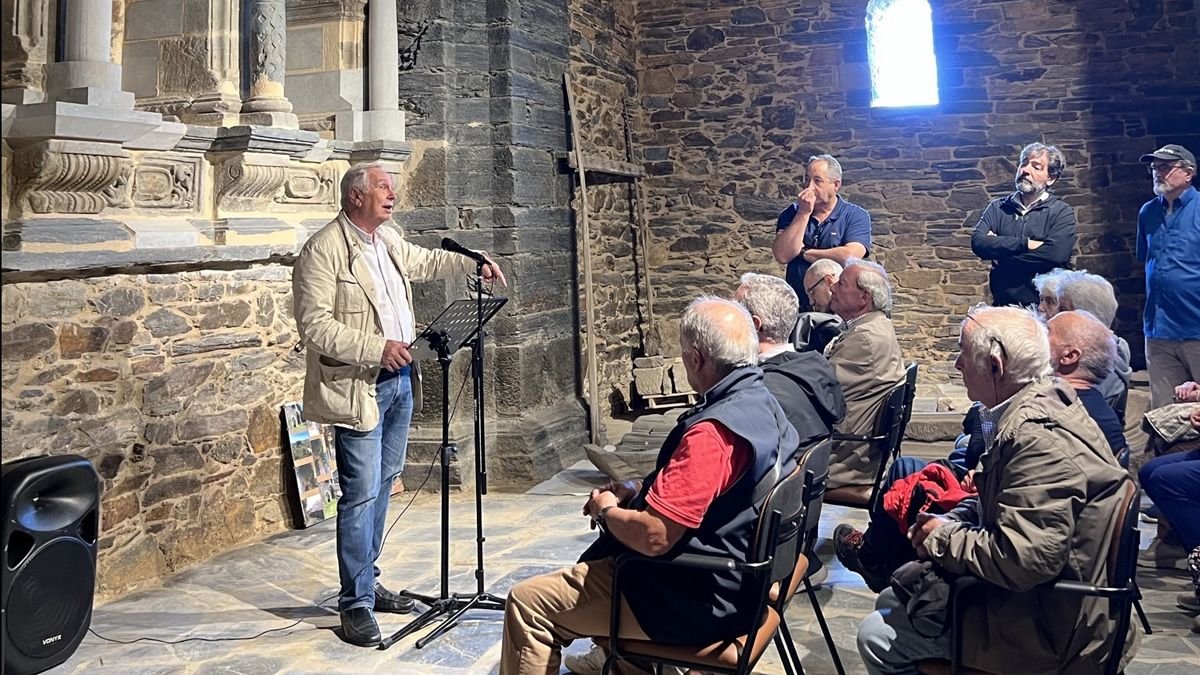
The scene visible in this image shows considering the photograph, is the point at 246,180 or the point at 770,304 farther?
the point at 246,180

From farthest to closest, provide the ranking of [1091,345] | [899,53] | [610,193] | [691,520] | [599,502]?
[899,53], [610,193], [1091,345], [599,502], [691,520]

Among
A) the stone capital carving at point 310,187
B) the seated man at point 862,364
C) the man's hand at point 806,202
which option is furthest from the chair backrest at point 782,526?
the stone capital carving at point 310,187

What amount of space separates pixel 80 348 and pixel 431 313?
230 centimetres

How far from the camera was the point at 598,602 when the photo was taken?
8.32ft

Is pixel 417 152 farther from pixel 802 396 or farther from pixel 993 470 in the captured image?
pixel 993 470

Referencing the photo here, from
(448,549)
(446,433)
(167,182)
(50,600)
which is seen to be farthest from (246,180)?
(50,600)

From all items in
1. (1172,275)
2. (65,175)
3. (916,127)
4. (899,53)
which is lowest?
(1172,275)

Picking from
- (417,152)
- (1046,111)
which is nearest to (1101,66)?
(1046,111)

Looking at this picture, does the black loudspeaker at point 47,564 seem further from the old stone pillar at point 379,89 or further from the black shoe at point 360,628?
the old stone pillar at point 379,89

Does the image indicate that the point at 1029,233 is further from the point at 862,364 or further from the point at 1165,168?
the point at 862,364

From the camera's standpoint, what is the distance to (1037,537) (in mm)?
2074

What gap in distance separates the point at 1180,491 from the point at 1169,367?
1788 mm

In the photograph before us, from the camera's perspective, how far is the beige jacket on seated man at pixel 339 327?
352cm

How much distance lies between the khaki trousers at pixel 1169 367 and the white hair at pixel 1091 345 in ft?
8.65
